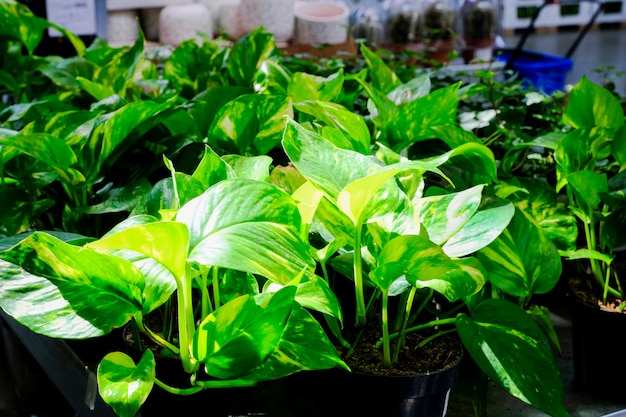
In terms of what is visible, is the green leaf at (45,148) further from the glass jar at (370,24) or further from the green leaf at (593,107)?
the glass jar at (370,24)

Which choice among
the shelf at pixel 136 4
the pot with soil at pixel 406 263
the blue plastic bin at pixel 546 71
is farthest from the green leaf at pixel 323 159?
the blue plastic bin at pixel 546 71

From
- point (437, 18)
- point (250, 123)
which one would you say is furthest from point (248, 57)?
point (437, 18)

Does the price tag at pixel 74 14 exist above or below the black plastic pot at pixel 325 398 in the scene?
above

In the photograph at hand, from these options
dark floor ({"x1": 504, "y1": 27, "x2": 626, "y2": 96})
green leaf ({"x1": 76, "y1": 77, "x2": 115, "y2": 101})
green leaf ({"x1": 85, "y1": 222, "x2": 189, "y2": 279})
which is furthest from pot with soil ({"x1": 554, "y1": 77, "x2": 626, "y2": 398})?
dark floor ({"x1": 504, "y1": 27, "x2": 626, "y2": 96})

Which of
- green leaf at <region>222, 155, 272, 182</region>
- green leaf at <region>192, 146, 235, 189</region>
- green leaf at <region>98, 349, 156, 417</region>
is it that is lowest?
green leaf at <region>98, 349, 156, 417</region>

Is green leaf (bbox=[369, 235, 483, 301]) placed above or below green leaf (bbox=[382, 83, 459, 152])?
below

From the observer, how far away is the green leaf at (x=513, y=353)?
21.4 inches

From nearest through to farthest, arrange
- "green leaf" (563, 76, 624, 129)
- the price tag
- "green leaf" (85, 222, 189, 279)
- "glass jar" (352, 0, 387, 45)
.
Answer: "green leaf" (85, 222, 189, 279) < "green leaf" (563, 76, 624, 129) < the price tag < "glass jar" (352, 0, 387, 45)

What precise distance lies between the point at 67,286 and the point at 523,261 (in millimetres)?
385

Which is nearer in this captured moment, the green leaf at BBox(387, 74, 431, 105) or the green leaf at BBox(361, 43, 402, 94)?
the green leaf at BBox(387, 74, 431, 105)

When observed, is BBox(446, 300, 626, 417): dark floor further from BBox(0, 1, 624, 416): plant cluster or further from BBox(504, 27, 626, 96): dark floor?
BBox(504, 27, 626, 96): dark floor

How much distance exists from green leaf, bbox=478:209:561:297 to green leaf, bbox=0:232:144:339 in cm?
32

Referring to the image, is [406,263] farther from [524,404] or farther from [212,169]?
[524,404]

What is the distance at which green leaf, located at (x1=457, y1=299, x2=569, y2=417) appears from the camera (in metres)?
0.54
